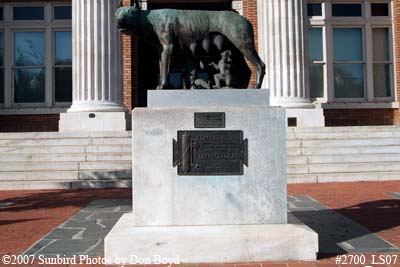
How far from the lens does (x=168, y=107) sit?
16.0 ft

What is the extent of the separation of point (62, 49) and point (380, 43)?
39.0ft

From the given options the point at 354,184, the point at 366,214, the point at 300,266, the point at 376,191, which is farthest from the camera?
the point at 354,184

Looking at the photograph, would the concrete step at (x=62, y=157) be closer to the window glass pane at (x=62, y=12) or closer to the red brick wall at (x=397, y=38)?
the window glass pane at (x=62, y=12)

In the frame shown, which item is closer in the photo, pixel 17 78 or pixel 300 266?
pixel 300 266

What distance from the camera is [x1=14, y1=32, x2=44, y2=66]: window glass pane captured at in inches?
674

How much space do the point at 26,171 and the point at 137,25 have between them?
22.9 ft

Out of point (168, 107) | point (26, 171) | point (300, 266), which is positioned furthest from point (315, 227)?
point (26, 171)

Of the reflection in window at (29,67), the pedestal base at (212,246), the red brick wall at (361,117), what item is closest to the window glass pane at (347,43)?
the red brick wall at (361,117)

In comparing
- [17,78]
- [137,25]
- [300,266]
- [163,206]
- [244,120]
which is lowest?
[300,266]

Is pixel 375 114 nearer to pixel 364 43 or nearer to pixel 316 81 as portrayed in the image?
pixel 316 81

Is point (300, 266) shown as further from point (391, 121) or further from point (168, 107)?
point (391, 121)

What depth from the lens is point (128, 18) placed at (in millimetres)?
5137

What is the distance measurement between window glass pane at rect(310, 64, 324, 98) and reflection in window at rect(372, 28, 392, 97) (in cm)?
211

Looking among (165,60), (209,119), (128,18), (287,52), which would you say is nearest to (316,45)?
(287,52)
